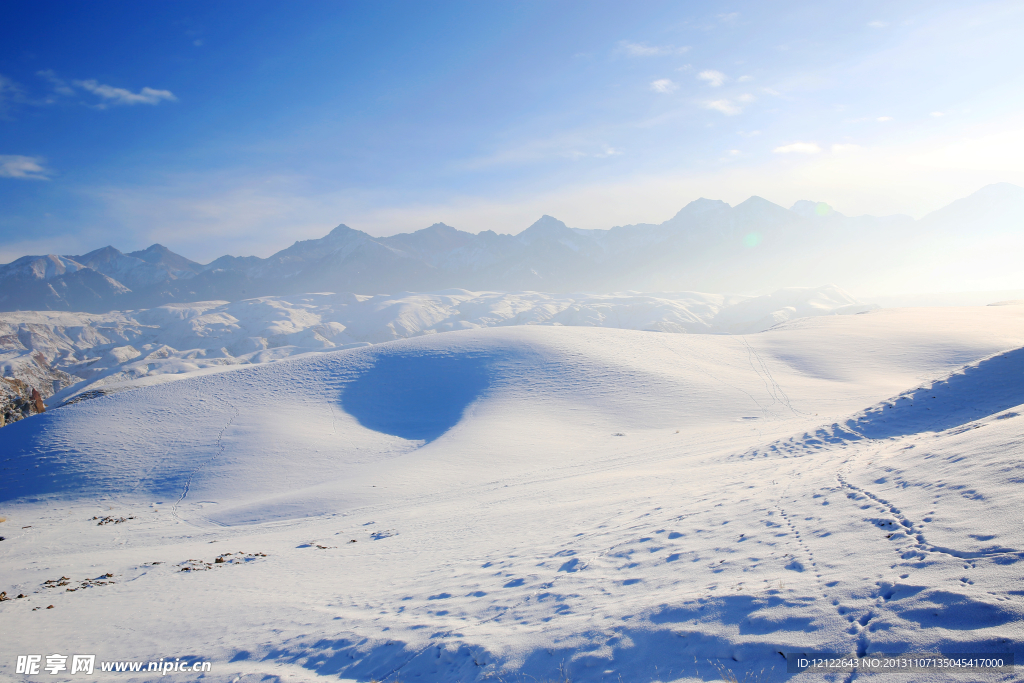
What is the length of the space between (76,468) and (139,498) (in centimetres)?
531

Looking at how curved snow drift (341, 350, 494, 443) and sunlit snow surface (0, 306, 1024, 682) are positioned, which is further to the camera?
curved snow drift (341, 350, 494, 443)

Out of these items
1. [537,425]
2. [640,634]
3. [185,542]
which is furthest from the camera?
[537,425]

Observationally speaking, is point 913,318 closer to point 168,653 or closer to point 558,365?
point 558,365

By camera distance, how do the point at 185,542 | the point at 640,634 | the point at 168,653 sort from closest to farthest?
the point at 640,634, the point at 168,653, the point at 185,542

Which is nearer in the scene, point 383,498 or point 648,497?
point 648,497

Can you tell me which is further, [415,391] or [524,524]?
[415,391]

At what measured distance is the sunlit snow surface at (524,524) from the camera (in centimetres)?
532

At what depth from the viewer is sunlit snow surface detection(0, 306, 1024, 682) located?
5324 millimetres

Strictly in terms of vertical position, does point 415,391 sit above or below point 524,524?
above

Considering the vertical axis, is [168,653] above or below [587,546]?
below

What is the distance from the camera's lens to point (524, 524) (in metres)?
12.0

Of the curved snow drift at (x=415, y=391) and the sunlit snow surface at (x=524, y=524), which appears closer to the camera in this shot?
the sunlit snow surface at (x=524, y=524)

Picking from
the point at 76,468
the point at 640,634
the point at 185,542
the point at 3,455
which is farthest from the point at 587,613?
the point at 3,455

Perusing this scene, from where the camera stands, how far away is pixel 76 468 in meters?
22.6
